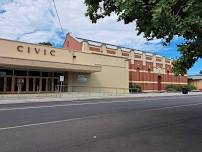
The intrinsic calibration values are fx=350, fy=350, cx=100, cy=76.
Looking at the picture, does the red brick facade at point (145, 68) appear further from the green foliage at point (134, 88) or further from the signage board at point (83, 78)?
the signage board at point (83, 78)

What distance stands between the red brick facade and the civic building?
0.19 metres

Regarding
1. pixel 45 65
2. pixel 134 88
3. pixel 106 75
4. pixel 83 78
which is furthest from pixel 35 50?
pixel 134 88

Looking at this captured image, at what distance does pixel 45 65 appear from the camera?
144 ft

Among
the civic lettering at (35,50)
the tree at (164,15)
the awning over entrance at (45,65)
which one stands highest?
the civic lettering at (35,50)

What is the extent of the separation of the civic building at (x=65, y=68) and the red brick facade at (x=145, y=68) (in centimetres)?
19

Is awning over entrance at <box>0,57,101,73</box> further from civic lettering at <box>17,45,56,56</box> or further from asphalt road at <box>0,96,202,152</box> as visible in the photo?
asphalt road at <box>0,96,202,152</box>

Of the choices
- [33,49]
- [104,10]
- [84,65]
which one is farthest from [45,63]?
[104,10]

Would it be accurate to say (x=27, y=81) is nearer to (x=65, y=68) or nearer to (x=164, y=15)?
(x=65, y=68)

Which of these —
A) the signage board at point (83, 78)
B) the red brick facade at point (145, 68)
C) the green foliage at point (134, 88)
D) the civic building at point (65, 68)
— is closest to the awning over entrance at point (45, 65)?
the civic building at point (65, 68)

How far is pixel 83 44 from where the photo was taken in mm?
61125

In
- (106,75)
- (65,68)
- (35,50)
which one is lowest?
(106,75)

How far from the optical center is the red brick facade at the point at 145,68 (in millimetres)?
66688

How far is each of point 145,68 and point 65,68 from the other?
31.0 metres

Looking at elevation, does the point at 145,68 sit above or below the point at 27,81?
above
